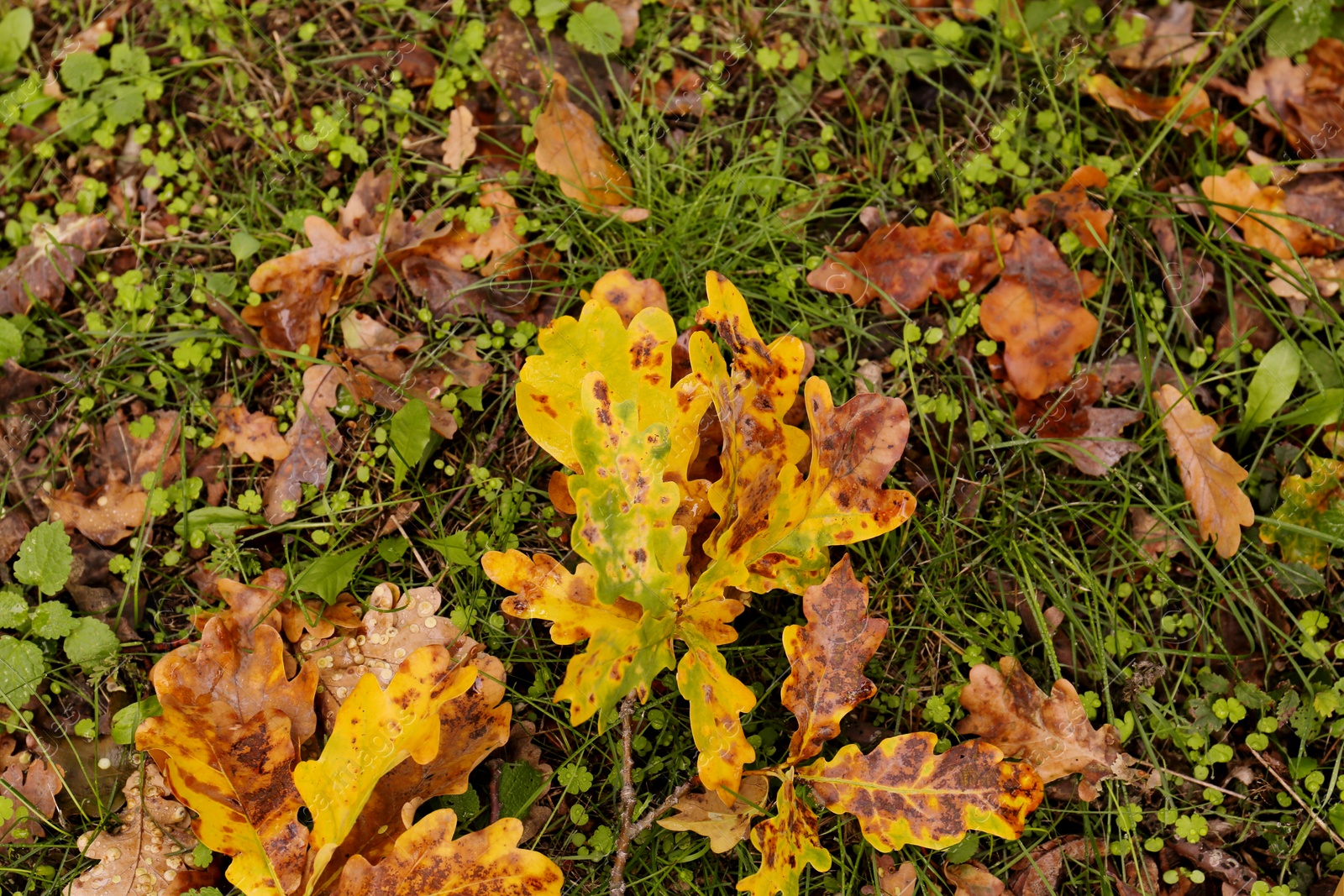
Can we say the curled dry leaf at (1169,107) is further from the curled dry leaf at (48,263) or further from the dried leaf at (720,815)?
the curled dry leaf at (48,263)

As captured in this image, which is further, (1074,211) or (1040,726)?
(1074,211)

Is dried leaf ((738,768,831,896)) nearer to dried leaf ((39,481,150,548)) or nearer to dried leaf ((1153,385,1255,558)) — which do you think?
dried leaf ((1153,385,1255,558))

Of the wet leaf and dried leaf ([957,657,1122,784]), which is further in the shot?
the wet leaf

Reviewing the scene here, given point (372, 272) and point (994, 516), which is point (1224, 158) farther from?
point (372, 272)

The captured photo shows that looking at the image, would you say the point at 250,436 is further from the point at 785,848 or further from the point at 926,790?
the point at 926,790

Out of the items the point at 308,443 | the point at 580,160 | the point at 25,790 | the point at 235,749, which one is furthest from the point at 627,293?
the point at 25,790

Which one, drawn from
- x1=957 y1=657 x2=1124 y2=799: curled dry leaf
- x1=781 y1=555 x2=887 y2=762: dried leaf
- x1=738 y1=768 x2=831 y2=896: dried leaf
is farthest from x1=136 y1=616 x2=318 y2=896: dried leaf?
x1=957 y1=657 x2=1124 y2=799: curled dry leaf
